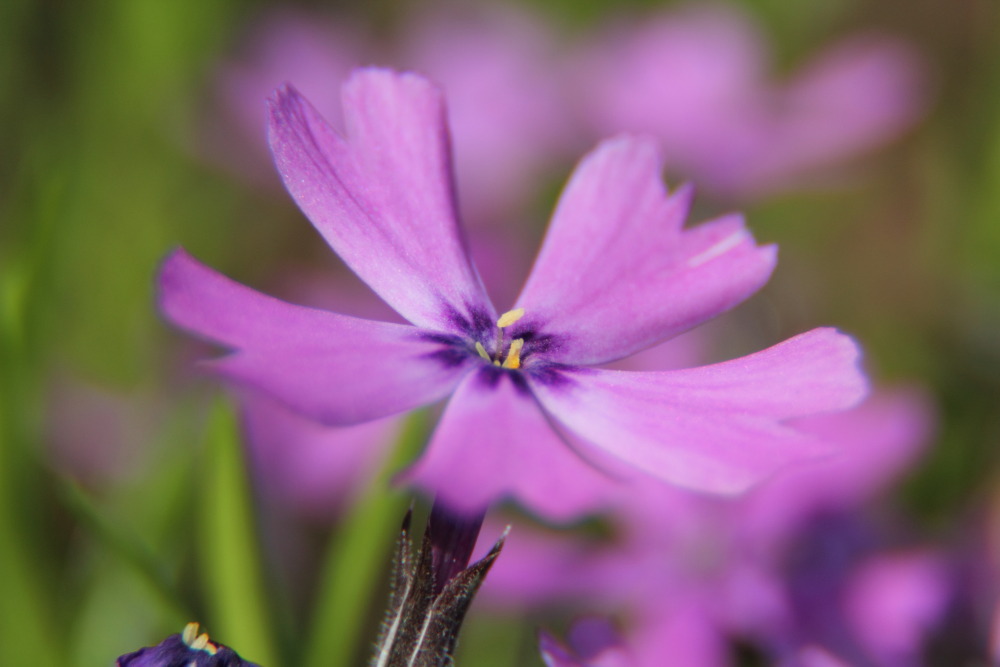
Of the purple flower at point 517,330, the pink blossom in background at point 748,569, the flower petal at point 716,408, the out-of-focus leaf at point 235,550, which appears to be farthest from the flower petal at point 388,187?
the pink blossom in background at point 748,569

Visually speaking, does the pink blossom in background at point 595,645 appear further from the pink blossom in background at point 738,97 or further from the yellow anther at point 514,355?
the pink blossom in background at point 738,97

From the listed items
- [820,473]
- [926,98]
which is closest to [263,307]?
[820,473]

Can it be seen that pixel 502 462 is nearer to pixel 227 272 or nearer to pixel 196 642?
pixel 196 642

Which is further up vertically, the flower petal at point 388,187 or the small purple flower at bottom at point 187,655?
the flower petal at point 388,187

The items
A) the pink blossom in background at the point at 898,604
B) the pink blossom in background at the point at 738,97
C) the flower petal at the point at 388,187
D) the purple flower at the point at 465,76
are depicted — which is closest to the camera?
the flower petal at the point at 388,187

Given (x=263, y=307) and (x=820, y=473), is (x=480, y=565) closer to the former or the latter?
(x=263, y=307)

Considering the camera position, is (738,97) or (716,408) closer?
(716,408)

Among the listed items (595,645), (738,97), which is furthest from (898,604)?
(738,97)
